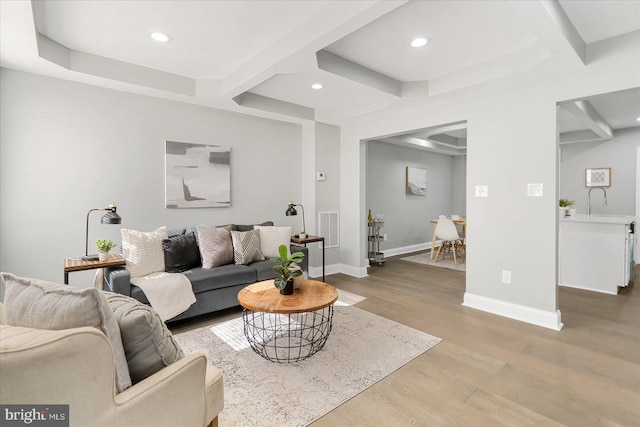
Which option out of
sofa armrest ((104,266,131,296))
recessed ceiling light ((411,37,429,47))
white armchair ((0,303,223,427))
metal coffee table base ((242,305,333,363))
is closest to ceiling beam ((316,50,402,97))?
recessed ceiling light ((411,37,429,47))

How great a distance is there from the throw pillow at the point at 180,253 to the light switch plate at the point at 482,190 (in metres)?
3.20

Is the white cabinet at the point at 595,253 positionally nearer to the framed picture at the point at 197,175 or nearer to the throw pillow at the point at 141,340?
the framed picture at the point at 197,175

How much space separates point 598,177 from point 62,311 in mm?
8198

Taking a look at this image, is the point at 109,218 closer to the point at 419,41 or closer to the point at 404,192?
the point at 419,41

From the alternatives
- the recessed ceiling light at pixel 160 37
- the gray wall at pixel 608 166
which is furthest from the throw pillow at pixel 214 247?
the gray wall at pixel 608 166

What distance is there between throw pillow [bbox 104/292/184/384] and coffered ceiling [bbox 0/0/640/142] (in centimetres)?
207

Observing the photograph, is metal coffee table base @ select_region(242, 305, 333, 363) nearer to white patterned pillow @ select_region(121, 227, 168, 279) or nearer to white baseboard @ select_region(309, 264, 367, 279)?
white patterned pillow @ select_region(121, 227, 168, 279)

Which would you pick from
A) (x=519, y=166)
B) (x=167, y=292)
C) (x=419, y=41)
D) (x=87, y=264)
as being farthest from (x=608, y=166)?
(x=87, y=264)

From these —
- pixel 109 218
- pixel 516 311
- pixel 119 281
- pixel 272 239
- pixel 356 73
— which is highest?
pixel 356 73

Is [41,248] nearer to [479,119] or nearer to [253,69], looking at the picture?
A: [253,69]

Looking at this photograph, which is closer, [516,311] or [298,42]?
[298,42]

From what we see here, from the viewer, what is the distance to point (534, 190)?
316 centimetres

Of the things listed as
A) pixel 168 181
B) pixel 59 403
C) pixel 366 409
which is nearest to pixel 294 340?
pixel 366 409

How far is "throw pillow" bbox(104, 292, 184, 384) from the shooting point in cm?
117
